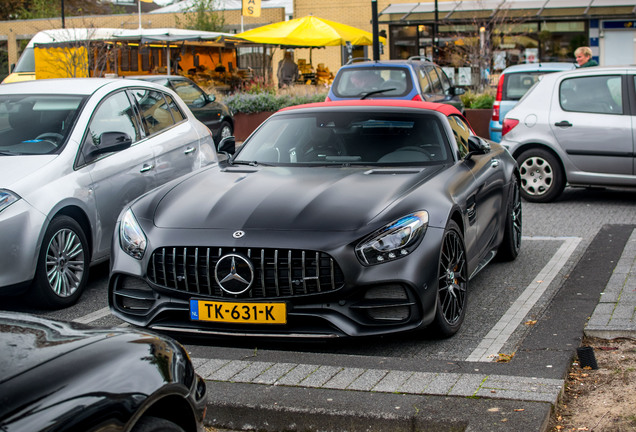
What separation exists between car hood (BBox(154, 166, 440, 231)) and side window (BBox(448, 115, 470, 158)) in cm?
63

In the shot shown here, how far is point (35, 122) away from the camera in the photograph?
23.9ft

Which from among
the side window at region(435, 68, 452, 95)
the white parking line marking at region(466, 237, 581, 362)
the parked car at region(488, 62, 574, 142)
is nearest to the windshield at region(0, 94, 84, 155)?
the white parking line marking at region(466, 237, 581, 362)

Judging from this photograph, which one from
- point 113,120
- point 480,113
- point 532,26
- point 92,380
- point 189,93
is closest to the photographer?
point 92,380

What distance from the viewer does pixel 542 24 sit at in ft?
113

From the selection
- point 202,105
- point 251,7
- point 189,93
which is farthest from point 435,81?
point 251,7

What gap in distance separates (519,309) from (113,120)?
375 centimetres

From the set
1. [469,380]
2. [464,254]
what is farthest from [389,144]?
[469,380]

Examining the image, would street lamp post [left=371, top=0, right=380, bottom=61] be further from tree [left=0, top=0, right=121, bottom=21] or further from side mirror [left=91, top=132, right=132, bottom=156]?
tree [left=0, top=0, right=121, bottom=21]

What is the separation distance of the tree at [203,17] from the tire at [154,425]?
136ft

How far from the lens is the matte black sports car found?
16.3ft

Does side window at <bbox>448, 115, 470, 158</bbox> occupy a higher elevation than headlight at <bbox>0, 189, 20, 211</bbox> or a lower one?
higher

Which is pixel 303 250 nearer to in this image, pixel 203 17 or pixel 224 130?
pixel 224 130

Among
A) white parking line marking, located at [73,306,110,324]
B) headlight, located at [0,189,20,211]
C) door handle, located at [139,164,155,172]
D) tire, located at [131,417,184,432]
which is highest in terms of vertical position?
door handle, located at [139,164,155,172]

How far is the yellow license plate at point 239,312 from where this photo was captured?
4961 mm
